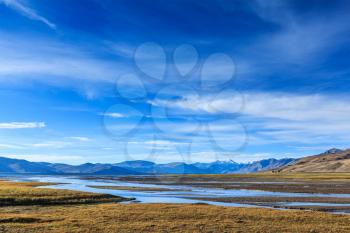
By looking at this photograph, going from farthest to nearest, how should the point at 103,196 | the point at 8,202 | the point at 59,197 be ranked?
1. the point at 103,196
2. the point at 59,197
3. the point at 8,202

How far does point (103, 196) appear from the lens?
240 feet

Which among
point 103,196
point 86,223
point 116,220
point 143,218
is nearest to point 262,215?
point 143,218

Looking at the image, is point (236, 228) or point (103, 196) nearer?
point (236, 228)

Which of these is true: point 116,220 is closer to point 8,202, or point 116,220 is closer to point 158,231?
point 158,231

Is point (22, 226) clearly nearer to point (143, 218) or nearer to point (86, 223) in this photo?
point (86, 223)

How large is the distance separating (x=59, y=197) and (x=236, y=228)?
1574 inches

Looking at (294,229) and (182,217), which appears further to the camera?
(182,217)

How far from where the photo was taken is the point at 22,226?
120 feet

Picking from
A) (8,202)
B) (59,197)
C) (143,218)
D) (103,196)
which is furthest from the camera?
(103,196)

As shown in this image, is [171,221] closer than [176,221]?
No

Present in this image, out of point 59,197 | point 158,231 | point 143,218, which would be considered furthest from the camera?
point 59,197

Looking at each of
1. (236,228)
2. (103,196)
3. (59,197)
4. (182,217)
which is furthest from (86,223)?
(103,196)

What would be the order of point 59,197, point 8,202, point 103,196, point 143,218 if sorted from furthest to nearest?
point 103,196, point 59,197, point 8,202, point 143,218

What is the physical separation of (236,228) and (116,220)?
13008 mm
